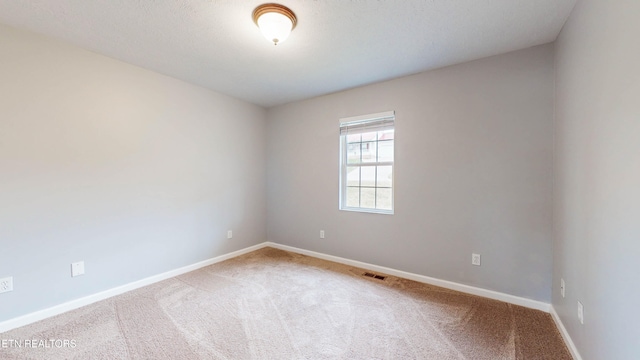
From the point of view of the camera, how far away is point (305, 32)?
2.10 m

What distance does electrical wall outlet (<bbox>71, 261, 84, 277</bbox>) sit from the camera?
91.5 inches

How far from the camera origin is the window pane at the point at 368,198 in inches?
134

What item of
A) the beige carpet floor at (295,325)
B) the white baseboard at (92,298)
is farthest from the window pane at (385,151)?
the white baseboard at (92,298)

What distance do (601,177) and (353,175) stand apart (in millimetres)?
2443

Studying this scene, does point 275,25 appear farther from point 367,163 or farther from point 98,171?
point 98,171

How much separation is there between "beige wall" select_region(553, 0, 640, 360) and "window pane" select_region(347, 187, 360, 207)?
6.82ft

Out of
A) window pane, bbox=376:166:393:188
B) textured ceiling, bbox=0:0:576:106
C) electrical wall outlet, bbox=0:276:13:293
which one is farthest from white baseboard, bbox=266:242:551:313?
electrical wall outlet, bbox=0:276:13:293

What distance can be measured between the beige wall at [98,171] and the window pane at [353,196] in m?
1.81

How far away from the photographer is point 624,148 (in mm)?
1195

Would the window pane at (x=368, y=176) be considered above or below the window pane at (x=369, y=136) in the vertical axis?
below

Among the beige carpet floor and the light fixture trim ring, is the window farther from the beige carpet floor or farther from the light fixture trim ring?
the light fixture trim ring

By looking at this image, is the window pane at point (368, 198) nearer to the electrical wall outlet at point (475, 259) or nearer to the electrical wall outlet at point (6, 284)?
the electrical wall outlet at point (475, 259)

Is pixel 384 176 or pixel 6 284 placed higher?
pixel 384 176

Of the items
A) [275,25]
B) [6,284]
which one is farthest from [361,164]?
[6,284]
